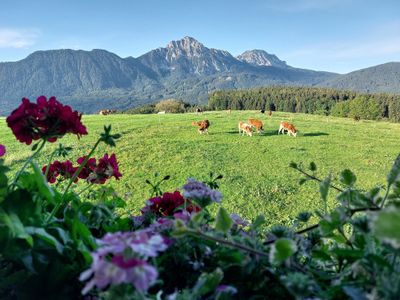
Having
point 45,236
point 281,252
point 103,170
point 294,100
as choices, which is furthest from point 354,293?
point 294,100

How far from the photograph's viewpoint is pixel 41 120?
143cm

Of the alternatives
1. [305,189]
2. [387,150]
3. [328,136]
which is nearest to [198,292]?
[305,189]

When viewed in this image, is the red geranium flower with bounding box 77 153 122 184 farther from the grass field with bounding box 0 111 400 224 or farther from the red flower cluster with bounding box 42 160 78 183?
the grass field with bounding box 0 111 400 224

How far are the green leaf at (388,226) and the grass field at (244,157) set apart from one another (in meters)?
8.93

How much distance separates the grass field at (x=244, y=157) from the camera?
12.7m

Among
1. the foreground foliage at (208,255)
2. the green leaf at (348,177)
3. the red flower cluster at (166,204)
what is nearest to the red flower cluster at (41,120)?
the foreground foliage at (208,255)

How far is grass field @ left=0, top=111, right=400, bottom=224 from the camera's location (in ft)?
41.7

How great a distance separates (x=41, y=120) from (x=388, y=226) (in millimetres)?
1216

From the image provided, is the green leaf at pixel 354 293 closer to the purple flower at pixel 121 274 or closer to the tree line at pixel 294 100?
the purple flower at pixel 121 274

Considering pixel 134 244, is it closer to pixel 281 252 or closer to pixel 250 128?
pixel 281 252

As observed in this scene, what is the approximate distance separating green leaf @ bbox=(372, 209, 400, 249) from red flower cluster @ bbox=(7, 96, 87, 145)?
1177mm

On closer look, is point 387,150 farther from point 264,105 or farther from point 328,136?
point 264,105

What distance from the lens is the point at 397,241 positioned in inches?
19.5

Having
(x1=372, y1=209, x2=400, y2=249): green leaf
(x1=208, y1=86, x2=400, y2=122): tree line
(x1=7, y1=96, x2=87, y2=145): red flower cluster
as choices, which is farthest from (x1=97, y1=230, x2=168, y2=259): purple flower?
(x1=208, y1=86, x2=400, y2=122): tree line
